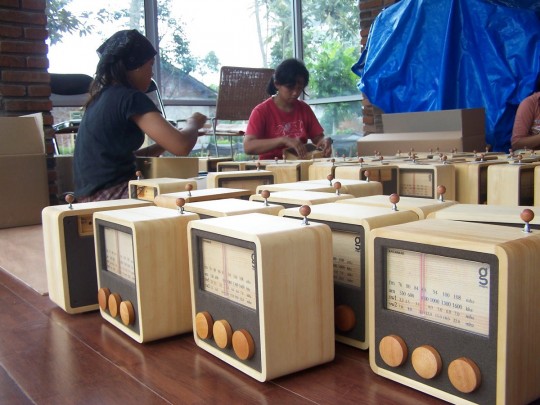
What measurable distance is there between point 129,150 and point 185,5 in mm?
3693

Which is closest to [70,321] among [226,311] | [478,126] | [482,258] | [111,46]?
[226,311]

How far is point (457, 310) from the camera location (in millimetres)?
534

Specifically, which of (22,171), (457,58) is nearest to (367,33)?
(457,58)

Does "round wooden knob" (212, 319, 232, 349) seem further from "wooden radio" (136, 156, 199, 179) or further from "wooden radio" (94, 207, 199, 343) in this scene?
"wooden radio" (136, 156, 199, 179)

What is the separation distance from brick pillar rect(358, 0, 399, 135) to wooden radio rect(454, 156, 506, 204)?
8.69 feet

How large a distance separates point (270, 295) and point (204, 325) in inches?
5.4

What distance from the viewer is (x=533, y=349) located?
520 millimetres

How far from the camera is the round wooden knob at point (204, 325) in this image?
684 mm

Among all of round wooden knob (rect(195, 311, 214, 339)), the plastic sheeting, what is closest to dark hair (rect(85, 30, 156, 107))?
round wooden knob (rect(195, 311, 214, 339))

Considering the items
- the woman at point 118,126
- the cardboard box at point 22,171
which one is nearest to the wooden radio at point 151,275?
the woman at point 118,126

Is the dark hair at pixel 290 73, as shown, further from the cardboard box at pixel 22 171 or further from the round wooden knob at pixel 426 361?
the round wooden knob at pixel 426 361

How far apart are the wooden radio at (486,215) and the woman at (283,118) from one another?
201 cm

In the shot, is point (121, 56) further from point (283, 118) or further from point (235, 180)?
point (283, 118)

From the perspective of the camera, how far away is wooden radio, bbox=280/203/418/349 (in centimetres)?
66
